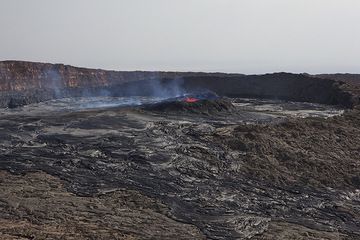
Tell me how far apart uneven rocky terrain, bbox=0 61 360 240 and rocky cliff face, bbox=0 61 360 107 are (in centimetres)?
1071

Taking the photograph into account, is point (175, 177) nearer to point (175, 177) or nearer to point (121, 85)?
point (175, 177)

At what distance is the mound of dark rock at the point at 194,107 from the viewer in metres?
20.6

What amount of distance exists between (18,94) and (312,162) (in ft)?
72.1

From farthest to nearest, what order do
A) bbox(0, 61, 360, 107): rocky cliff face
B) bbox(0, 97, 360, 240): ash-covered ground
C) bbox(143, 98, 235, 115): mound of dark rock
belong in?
bbox(0, 61, 360, 107): rocky cliff face < bbox(143, 98, 235, 115): mound of dark rock < bbox(0, 97, 360, 240): ash-covered ground

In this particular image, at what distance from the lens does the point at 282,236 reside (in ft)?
30.4

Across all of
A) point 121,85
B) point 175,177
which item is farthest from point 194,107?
point 121,85

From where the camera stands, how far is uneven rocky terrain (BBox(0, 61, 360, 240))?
9453 mm

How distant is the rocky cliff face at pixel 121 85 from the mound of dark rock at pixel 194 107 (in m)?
9.09

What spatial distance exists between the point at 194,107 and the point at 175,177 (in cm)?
916

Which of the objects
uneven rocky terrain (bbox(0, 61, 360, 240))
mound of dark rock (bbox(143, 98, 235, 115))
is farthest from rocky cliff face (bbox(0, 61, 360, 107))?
uneven rocky terrain (bbox(0, 61, 360, 240))

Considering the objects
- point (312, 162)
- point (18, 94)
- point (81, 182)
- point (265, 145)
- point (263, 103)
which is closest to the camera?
point (81, 182)

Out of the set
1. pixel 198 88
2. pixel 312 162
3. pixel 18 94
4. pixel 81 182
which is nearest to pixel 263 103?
pixel 198 88

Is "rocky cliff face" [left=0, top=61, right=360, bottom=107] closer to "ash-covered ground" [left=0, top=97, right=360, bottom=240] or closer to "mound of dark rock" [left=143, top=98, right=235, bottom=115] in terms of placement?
"mound of dark rock" [left=143, top=98, right=235, bottom=115]

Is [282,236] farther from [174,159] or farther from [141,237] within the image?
[174,159]
